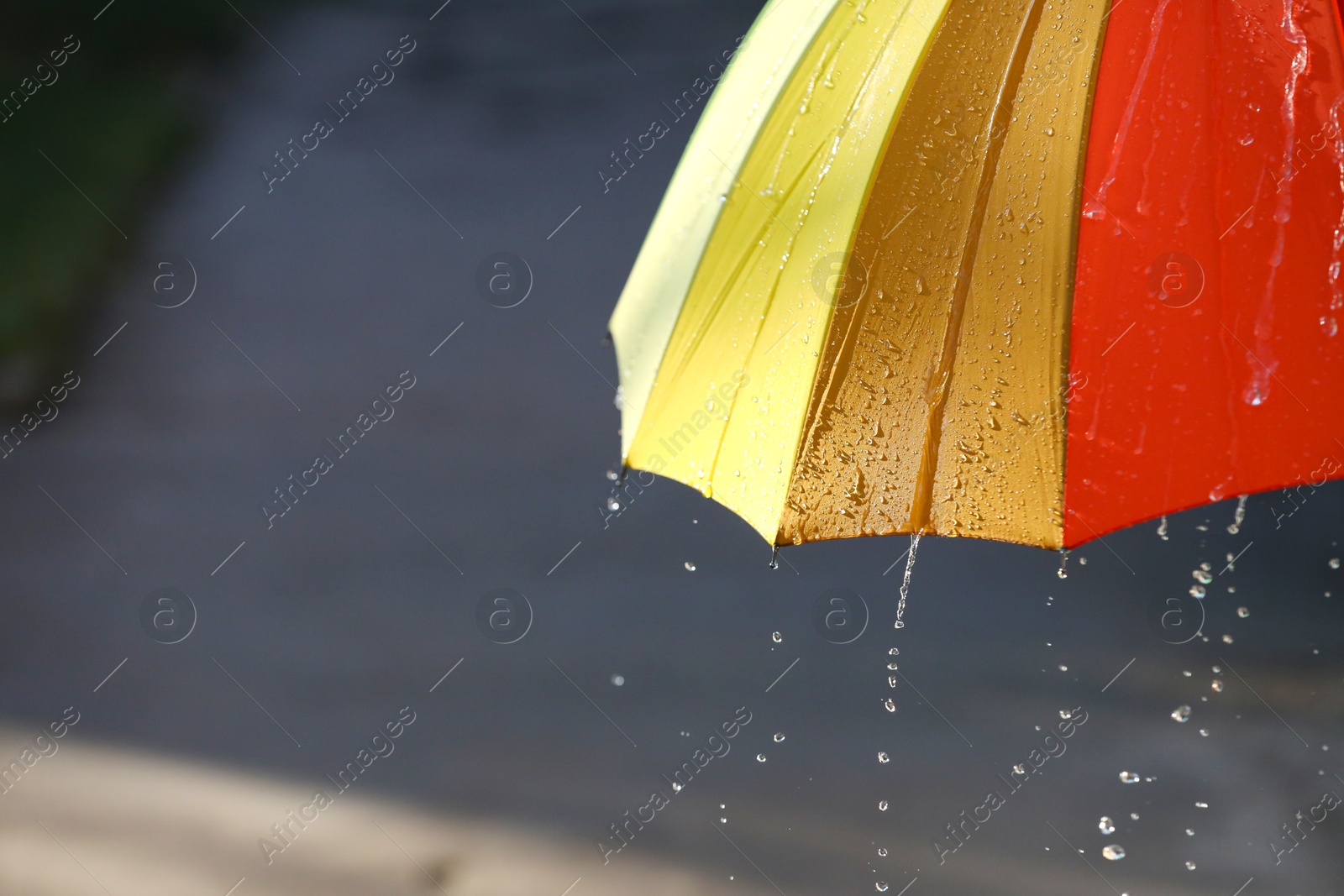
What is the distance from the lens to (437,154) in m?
5.02

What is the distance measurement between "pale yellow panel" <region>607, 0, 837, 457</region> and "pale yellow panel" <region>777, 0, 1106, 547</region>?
21cm

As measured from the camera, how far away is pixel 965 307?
1.38 m

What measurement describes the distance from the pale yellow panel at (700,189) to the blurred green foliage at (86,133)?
3998mm

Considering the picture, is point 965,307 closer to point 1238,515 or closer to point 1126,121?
point 1126,121

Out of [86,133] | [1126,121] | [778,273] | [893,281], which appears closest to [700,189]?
[778,273]

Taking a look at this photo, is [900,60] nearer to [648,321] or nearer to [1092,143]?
[1092,143]

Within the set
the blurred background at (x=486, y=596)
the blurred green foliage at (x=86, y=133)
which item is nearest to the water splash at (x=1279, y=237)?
the blurred background at (x=486, y=596)

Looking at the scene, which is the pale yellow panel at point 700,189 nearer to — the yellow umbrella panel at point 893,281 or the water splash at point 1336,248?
the yellow umbrella panel at point 893,281

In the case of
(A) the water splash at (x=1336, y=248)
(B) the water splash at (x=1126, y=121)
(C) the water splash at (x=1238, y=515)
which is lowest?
(C) the water splash at (x=1238, y=515)

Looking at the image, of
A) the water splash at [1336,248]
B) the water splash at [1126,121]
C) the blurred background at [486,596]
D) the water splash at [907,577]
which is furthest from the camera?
the blurred background at [486,596]

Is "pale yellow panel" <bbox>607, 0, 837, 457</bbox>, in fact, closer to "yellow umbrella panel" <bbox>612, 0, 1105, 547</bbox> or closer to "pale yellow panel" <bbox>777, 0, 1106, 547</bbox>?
"yellow umbrella panel" <bbox>612, 0, 1105, 547</bbox>

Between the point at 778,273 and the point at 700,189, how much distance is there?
0.21 metres

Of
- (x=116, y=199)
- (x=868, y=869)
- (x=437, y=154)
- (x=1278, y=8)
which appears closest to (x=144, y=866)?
(x=868, y=869)

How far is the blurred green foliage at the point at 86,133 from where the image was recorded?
4.88 metres
